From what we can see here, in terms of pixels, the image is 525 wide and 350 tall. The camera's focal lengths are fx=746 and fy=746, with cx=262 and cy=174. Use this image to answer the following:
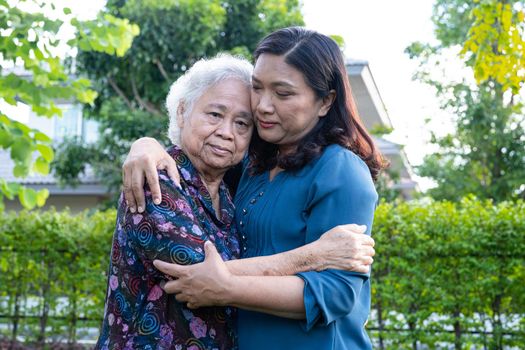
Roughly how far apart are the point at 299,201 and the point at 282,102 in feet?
1.12

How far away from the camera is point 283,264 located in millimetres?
2334

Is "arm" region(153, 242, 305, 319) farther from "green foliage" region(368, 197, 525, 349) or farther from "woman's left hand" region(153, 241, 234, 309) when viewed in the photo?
"green foliage" region(368, 197, 525, 349)

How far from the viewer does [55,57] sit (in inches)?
196

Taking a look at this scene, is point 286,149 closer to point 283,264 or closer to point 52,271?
point 283,264

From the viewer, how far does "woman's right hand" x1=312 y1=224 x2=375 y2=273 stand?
2.31 metres

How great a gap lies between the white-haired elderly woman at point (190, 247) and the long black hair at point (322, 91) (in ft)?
0.72

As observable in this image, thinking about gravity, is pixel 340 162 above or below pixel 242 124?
below

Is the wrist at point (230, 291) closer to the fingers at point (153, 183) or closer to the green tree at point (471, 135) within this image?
the fingers at point (153, 183)

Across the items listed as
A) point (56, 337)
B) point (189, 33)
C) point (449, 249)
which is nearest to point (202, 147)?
point (449, 249)

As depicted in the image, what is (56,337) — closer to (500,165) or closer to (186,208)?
(186,208)

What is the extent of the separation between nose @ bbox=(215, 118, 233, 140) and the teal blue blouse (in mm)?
241

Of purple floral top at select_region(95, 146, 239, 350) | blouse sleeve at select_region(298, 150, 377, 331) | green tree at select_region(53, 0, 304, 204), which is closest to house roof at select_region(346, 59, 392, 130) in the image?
green tree at select_region(53, 0, 304, 204)

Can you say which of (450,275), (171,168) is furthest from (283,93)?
(450,275)

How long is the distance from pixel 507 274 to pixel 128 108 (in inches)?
320
